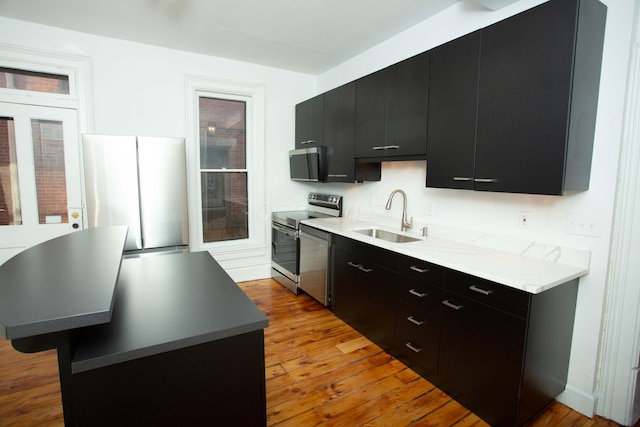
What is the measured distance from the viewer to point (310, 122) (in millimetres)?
3906

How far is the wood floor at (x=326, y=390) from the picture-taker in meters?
1.87

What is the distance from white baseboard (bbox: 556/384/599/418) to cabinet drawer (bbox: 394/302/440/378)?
29.9 inches

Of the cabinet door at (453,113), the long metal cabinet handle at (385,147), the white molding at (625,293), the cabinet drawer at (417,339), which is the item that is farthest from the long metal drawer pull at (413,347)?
the long metal cabinet handle at (385,147)

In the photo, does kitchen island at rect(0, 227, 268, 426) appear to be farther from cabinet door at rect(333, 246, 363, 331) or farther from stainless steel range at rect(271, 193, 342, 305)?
stainless steel range at rect(271, 193, 342, 305)

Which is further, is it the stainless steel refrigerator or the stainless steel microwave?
the stainless steel microwave

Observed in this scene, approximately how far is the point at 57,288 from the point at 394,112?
95.0 inches

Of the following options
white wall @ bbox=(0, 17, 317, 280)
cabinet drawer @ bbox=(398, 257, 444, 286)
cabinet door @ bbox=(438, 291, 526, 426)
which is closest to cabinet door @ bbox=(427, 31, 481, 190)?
cabinet drawer @ bbox=(398, 257, 444, 286)

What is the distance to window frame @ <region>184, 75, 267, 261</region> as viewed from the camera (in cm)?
371

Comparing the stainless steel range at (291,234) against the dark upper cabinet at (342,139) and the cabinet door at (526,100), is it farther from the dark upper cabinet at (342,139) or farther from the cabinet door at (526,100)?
the cabinet door at (526,100)

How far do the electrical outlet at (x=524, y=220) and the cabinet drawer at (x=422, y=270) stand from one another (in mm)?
663

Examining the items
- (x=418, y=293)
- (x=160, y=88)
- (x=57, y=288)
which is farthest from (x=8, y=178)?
(x=418, y=293)

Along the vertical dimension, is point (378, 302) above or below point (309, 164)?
below

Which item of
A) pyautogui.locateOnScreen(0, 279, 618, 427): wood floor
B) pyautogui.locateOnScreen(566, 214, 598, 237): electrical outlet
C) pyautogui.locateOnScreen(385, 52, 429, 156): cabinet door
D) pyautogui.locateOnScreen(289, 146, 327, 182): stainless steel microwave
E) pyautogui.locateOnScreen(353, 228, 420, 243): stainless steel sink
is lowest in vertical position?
pyautogui.locateOnScreen(0, 279, 618, 427): wood floor

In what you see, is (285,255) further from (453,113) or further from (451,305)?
(453,113)
